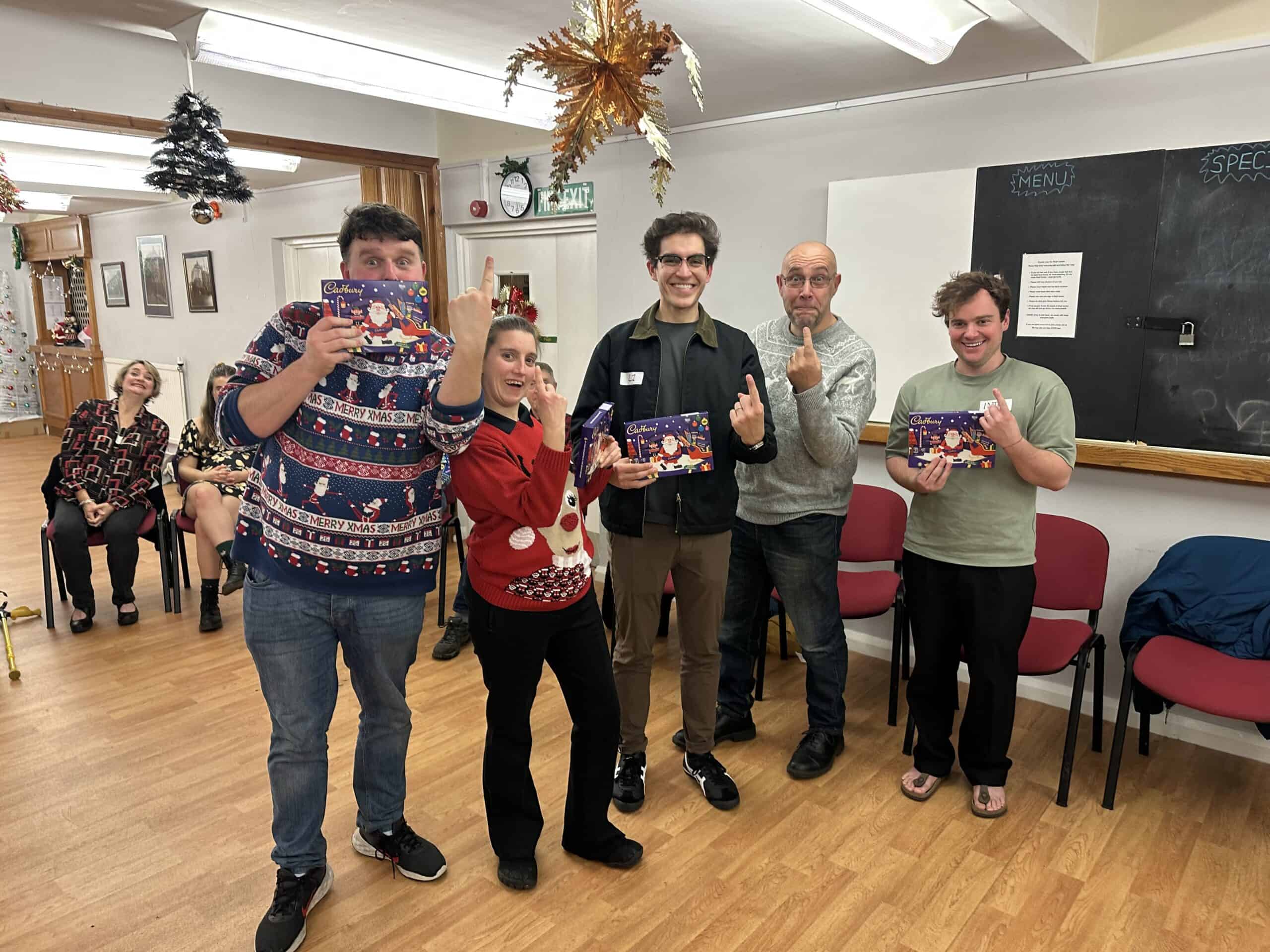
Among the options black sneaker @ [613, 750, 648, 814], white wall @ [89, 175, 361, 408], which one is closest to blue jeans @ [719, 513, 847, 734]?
black sneaker @ [613, 750, 648, 814]

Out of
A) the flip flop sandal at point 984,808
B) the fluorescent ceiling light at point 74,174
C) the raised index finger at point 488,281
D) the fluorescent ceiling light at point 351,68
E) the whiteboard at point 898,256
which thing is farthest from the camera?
the fluorescent ceiling light at point 74,174

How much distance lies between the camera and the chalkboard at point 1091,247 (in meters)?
3.12

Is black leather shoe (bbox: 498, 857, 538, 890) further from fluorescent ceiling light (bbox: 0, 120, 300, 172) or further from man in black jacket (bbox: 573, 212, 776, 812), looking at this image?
fluorescent ceiling light (bbox: 0, 120, 300, 172)

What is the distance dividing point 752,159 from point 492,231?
225cm

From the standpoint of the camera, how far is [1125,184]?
312cm

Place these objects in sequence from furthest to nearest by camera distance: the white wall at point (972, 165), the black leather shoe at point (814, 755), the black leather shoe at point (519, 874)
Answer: the white wall at point (972, 165)
the black leather shoe at point (814, 755)
the black leather shoe at point (519, 874)

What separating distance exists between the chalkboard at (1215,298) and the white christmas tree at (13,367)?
1246 cm

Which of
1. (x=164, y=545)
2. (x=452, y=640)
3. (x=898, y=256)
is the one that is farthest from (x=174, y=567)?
(x=898, y=256)

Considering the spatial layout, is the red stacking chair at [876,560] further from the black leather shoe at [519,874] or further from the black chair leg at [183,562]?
the black chair leg at [183,562]

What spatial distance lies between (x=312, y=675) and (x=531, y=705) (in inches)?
21.2

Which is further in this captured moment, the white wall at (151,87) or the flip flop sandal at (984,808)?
the white wall at (151,87)

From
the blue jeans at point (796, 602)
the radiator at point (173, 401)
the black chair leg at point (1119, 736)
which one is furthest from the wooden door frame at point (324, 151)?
the radiator at point (173, 401)

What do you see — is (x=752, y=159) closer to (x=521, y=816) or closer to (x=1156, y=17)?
(x=1156, y=17)

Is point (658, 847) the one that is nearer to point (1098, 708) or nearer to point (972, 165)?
point (1098, 708)
